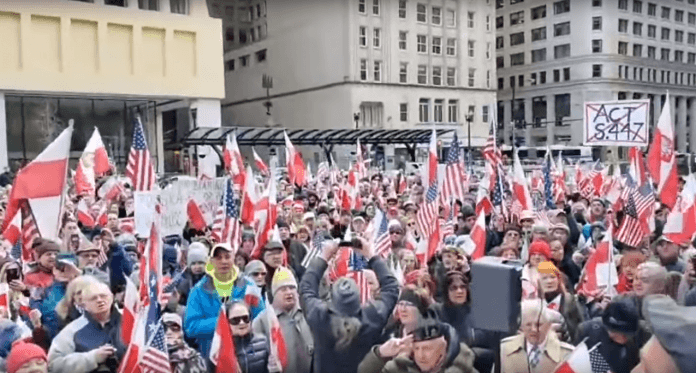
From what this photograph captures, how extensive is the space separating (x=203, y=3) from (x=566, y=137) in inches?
1731

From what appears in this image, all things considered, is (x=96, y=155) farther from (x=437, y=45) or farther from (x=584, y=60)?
(x=584, y=60)

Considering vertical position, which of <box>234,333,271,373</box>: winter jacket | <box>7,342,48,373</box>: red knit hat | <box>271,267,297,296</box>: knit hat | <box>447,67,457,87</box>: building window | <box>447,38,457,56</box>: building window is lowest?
<box>234,333,271,373</box>: winter jacket

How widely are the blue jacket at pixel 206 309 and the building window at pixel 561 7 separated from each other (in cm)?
7579

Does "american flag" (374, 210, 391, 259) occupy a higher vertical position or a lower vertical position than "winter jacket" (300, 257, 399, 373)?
higher

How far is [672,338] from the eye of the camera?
7.86ft

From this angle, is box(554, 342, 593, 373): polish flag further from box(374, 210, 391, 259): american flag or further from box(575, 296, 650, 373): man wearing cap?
box(374, 210, 391, 259): american flag

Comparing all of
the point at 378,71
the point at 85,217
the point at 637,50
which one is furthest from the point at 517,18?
the point at 85,217

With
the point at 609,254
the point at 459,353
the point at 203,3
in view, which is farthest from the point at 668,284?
the point at 203,3

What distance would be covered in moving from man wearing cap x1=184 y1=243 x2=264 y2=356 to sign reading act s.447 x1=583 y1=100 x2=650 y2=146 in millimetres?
8151

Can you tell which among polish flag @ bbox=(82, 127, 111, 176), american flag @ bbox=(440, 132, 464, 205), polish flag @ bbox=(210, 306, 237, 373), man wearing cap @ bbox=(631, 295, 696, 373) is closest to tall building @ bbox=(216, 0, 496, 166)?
polish flag @ bbox=(82, 127, 111, 176)

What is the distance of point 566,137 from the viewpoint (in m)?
72.5

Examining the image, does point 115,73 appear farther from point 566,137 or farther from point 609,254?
point 566,137

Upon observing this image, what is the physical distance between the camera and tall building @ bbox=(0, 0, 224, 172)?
34.4 metres

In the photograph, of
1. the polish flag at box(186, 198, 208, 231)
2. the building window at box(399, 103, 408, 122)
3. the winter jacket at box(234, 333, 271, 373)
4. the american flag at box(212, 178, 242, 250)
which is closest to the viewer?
the winter jacket at box(234, 333, 271, 373)
